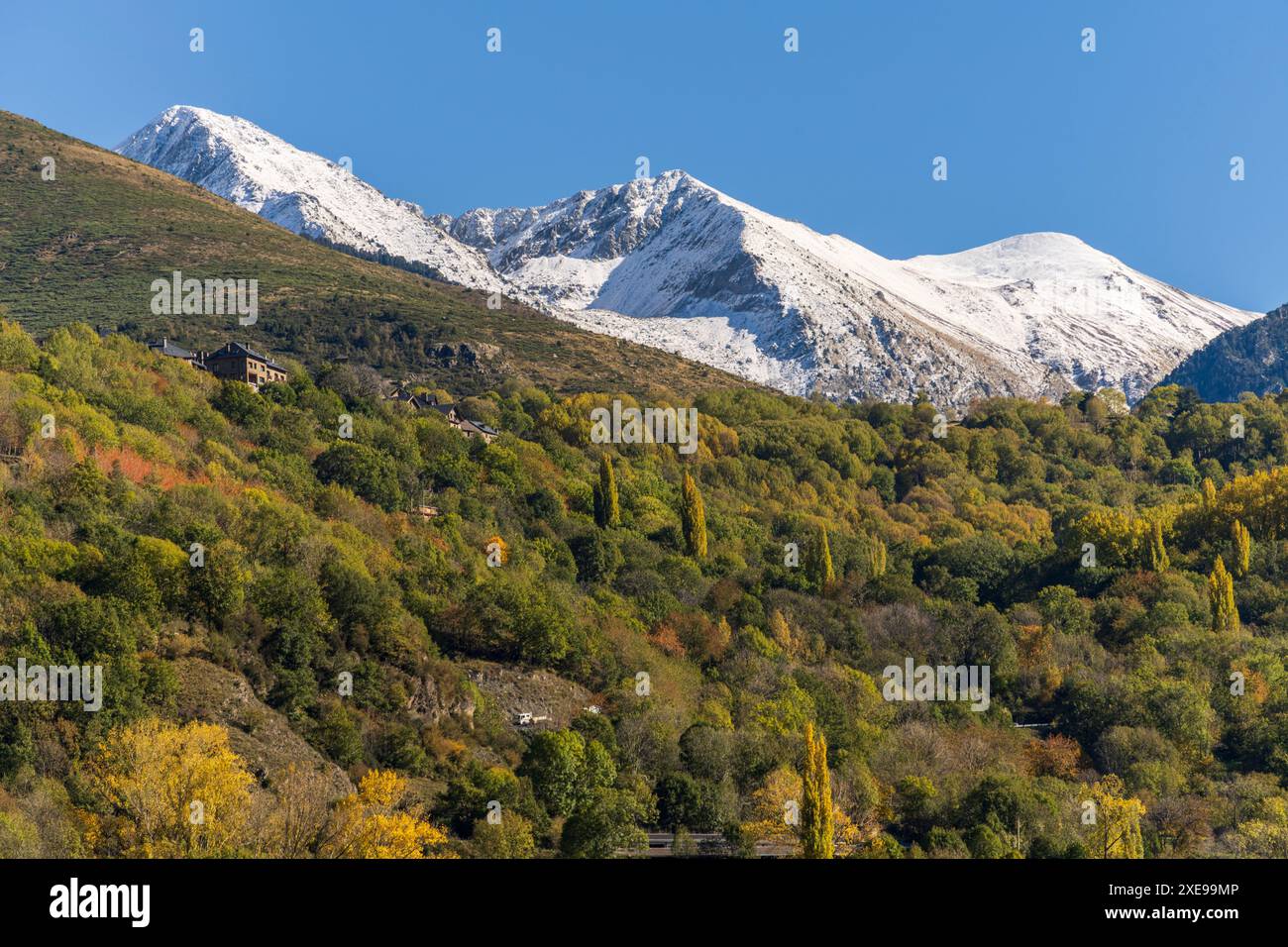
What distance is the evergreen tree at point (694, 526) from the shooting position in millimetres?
97750

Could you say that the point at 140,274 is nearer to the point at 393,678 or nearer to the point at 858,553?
the point at 858,553

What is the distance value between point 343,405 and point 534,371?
54.7 meters

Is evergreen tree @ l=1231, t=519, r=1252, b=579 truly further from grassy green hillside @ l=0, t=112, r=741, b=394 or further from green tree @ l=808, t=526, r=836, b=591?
grassy green hillside @ l=0, t=112, r=741, b=394

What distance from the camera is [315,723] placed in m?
56.5

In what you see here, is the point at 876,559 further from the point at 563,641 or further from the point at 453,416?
the point at 563,641

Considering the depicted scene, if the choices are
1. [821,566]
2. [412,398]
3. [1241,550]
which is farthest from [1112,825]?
[412,398]

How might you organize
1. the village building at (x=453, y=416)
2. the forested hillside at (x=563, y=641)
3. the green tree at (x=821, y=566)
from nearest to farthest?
the forested hillside at (x=563, y=641) → the green tree at (x=821, y=566) → the village building at (x=453, y=416)

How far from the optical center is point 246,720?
54.1 meters

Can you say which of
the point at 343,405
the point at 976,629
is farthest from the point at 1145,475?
the point at 343,405

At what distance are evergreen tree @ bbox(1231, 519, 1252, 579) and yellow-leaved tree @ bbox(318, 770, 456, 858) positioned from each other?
6782 cm

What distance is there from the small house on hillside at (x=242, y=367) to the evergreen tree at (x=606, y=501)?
23.7 metres

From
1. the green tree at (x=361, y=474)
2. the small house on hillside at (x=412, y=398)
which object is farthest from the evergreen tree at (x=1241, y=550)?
the small house on hillside at (x=412, y=398)

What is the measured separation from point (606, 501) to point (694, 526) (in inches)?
242

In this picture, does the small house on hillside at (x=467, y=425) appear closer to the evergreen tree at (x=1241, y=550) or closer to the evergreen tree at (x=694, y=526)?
the evergreen tree at (x=694, y=526)
